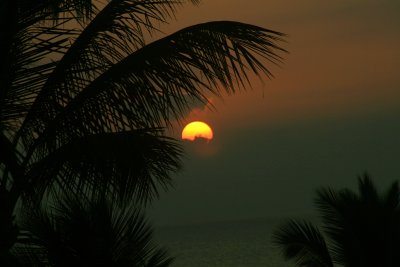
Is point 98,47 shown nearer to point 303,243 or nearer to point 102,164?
point 102,164

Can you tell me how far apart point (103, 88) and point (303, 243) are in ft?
18.5

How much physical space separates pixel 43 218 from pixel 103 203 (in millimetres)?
402

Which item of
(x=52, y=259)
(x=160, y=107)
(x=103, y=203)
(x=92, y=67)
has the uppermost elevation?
(x=92, y=67)

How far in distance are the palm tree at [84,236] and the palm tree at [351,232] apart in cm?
556

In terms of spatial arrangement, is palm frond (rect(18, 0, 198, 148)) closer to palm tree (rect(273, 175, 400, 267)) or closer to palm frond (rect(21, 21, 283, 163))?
palm frond (rect(21, 21, 283, 163))

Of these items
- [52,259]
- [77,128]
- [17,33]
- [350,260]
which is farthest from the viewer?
[350,260]

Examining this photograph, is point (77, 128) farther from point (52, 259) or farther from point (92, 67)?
point (52, 259)

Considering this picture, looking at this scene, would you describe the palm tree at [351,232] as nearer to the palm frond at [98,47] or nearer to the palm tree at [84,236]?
the palm frond at [98,47]

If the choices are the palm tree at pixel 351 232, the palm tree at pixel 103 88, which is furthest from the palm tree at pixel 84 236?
the palm tree at pixel 351 232

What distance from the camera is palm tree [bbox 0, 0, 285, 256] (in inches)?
208

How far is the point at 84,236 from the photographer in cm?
450

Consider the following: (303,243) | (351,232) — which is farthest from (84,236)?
(303,243)

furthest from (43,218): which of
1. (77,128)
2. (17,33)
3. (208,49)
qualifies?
(208,49)

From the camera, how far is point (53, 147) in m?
5.44
